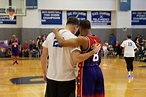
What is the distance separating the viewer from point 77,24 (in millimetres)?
4918

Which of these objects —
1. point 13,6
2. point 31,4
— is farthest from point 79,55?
point 31,4

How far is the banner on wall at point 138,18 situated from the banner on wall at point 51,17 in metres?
6.92

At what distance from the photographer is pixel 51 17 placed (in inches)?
1067

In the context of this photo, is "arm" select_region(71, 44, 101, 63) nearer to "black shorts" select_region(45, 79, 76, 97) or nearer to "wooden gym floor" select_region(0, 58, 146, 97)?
"black shorts" select_region(45, 79, 76, 97)

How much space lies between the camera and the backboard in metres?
25.0

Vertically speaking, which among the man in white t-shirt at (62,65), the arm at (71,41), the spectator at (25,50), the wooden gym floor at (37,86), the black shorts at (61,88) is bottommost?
the wooden gym floor at (37,86)

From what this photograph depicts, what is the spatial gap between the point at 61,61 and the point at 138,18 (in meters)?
24.9

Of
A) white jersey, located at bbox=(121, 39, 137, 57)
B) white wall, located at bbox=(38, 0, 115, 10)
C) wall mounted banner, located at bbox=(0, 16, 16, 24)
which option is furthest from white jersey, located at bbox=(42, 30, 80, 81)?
white wall, located at bbox=(38, 0, 115, 10)

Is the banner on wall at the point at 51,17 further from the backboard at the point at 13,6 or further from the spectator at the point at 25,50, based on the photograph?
the spectator at the point at 25,50

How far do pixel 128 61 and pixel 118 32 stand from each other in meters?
14.8

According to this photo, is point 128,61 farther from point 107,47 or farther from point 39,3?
point 39,3

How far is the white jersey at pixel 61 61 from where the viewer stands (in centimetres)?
487

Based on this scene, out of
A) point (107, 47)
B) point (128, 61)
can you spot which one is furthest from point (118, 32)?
point (128, 61)

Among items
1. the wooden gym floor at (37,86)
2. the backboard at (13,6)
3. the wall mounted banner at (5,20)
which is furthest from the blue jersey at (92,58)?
the wall mounted banner at (5,20)
